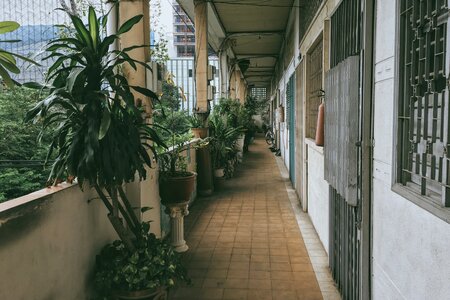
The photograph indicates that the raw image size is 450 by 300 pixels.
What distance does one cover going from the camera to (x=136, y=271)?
244 cm

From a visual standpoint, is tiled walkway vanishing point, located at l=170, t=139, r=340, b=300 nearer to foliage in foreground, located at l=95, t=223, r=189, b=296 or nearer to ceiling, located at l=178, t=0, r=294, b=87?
foliage in foreground, located at l=95, t=223, r=189, b=296

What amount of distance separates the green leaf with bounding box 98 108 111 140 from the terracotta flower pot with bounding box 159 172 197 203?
1.63 meters

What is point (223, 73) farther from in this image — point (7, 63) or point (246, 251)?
point (7, 63)

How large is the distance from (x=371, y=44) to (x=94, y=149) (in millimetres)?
1700

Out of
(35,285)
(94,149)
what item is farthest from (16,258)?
(94,149)

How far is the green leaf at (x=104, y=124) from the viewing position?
2.09 metres

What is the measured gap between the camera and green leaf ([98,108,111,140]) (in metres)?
2.09

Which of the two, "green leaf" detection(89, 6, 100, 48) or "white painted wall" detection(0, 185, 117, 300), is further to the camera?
"green leaf" detection(89, 6, 100, 48)

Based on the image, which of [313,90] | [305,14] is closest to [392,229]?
[313,90]

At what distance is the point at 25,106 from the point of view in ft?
12.2

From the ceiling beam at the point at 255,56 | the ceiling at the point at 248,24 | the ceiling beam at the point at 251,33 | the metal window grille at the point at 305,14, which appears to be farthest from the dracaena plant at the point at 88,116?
the ceiling beam at the point at 255,56

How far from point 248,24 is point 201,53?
2.54m

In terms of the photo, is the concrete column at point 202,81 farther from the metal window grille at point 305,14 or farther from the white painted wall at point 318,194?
the white painted wall at point 318,194

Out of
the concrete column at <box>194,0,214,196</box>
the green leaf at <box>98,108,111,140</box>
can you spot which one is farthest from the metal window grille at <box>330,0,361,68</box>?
the concrete column at <box>194,0,214,196</box>
